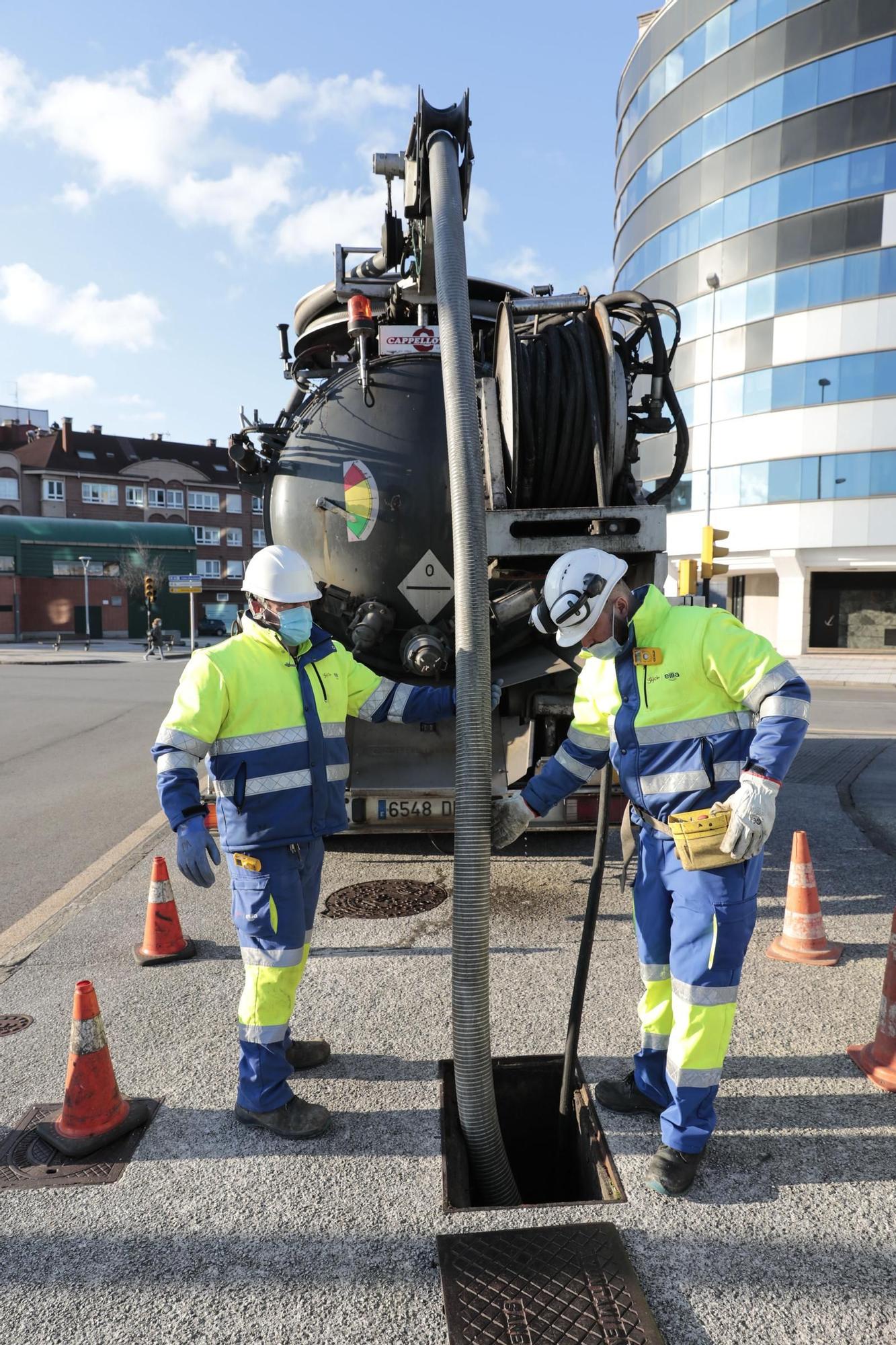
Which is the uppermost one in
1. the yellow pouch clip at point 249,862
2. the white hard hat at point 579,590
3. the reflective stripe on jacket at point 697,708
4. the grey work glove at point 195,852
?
the white hard hat at point 579,590

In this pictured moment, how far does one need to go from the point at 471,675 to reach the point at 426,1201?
5.25 ft

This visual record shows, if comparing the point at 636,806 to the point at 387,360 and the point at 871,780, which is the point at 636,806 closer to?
the point at 387,360

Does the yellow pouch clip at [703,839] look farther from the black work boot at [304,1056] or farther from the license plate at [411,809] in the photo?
the license plate at [411,809]

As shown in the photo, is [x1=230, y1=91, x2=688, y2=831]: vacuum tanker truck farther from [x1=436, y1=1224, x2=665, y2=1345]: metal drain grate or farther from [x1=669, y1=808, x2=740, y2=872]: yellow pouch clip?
[x1=436, y1=1224, x2=665, y2=1345]: metal drain grate

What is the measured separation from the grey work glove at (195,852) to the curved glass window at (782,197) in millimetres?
31522

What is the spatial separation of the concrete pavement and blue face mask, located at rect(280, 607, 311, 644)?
1672 millimetres

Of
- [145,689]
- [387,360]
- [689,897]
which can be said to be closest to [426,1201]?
[689,897]

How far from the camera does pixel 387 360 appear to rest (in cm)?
576

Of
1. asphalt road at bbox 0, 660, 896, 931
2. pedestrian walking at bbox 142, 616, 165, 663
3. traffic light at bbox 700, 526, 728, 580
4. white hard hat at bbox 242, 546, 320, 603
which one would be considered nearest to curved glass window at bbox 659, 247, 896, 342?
asphalt road at bbox 0, 660, 896, 931

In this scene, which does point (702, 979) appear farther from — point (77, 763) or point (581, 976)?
point (77, 763)

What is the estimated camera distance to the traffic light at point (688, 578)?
12.7m

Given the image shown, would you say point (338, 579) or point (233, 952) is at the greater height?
point (338, 579)

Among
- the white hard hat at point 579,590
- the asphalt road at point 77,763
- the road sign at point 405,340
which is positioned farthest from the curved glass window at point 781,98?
the white hard hat at point 579,590

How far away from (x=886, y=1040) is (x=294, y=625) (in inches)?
106
